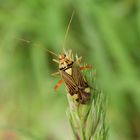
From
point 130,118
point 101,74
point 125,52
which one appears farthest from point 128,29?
point 130,118

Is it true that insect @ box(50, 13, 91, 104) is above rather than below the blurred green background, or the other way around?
below

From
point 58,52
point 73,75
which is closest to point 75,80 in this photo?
point 73,75

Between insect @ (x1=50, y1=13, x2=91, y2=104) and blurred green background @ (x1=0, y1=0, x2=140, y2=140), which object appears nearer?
insect @ (x1=50, y1=13, x2=91, y2=104)

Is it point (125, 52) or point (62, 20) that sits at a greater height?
point (62, 20)

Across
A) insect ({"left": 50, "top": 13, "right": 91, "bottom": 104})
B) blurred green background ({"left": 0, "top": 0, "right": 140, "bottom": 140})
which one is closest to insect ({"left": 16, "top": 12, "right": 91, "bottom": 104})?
insect ({"left": 50, "top": 13, "right": 91, "bottom": 104})

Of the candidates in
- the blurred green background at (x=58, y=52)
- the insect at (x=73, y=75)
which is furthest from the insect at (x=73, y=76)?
the blurred green background at (x=58, y=52)

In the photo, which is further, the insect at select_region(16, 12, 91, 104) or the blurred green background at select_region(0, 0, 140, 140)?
the blurred green background at select_region(0, 0, 140, 140)

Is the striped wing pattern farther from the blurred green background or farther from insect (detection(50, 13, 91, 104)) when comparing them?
the blurred green background

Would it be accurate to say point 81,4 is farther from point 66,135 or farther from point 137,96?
point 66,135
